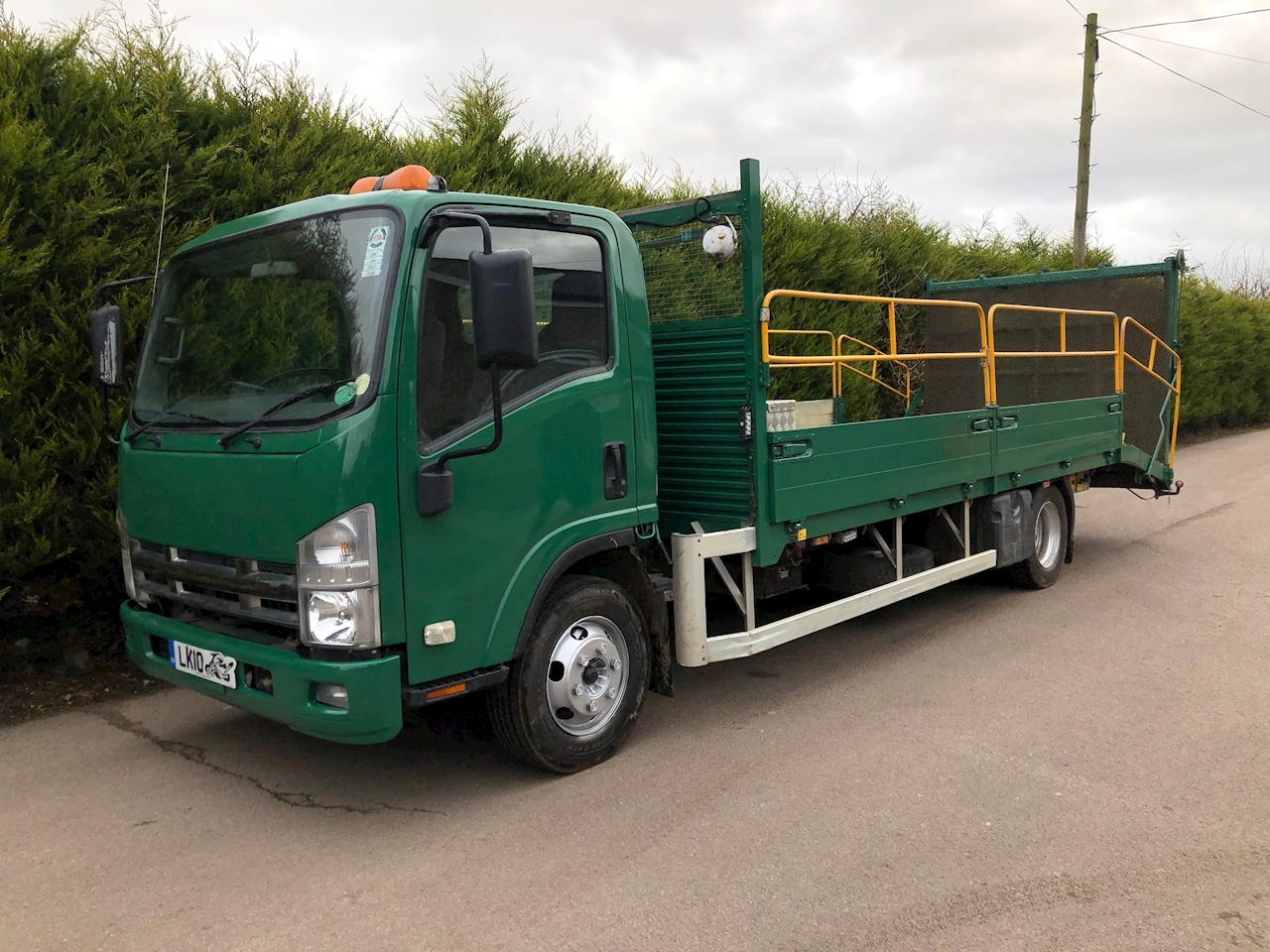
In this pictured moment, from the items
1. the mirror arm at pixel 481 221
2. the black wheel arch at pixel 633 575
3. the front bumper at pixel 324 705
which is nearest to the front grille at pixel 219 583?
the front bumper at pixel 324 705

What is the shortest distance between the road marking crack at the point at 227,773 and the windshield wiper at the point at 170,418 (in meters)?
1.44

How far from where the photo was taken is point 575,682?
4.12 meters

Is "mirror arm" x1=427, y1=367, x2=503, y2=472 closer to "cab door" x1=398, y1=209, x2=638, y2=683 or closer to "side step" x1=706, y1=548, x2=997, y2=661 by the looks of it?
"cab door" x1=398, y1=209, x2=638, y2=683

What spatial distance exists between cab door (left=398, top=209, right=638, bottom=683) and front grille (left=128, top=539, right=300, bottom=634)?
0.45m

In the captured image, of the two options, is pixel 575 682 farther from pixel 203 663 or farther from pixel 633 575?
pixel 203 663

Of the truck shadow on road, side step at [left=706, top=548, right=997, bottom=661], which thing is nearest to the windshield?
the truck shadow on road

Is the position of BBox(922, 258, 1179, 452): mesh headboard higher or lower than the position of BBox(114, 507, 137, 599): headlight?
higher

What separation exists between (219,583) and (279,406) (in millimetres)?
721

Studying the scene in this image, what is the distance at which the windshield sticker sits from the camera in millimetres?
3514

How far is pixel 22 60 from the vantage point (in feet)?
16.8

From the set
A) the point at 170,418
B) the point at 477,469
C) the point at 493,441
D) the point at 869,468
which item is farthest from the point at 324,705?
the point at 869,468

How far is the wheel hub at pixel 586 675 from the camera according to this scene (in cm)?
407

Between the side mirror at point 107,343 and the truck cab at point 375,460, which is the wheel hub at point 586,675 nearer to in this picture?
the truck cab at point 375,460

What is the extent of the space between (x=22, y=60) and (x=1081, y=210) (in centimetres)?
1716
